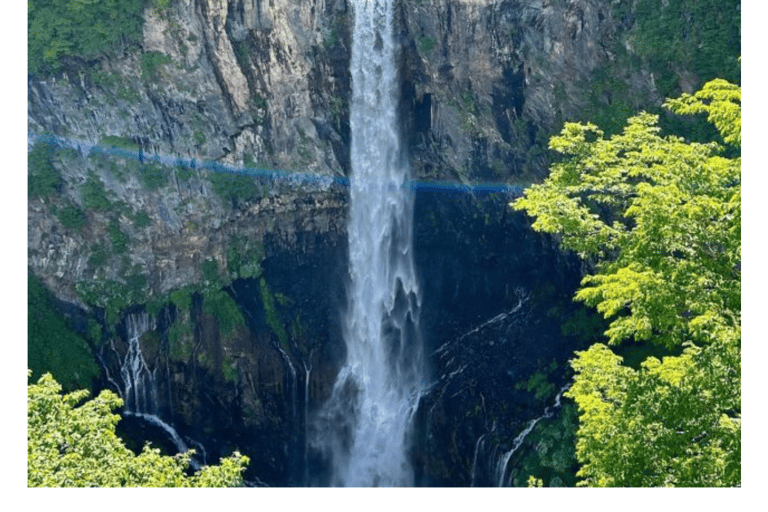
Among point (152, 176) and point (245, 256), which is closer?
point (152, 176)

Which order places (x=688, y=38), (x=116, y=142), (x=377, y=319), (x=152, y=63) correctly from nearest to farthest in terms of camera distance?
(x=688, y=38) → (x=152, y=63) → (x=116, y=142) → (x=377, y=319)

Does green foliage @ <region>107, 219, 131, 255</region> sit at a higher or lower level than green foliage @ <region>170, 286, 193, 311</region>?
higher

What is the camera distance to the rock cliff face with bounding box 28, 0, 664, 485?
2955 centimetres

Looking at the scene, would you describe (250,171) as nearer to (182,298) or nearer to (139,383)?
(182,298)

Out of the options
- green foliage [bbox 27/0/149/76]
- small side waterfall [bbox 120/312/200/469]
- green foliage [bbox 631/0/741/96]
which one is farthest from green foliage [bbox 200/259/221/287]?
green foliage [bbox 631/0/741/96]

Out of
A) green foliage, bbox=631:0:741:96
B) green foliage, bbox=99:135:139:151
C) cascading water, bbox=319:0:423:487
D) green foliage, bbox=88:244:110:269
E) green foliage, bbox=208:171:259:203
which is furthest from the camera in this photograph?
cascading water, bbox=319:0:423:487

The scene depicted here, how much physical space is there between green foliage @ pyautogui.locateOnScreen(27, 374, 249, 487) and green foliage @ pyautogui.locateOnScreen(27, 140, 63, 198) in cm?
1359

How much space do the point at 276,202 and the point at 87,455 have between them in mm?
14887

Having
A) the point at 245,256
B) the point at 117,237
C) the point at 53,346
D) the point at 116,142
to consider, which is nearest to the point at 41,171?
the point at 116,142

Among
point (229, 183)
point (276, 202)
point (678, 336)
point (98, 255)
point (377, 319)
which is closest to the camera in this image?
point (678, 336)

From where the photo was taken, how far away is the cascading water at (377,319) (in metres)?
31.0

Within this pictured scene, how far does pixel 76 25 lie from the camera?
29.2m

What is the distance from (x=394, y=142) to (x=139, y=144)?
6.21 metres

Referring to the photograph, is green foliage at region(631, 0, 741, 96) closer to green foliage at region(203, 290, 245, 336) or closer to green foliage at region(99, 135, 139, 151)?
green foliage at region(203, 290, 245, 336)
